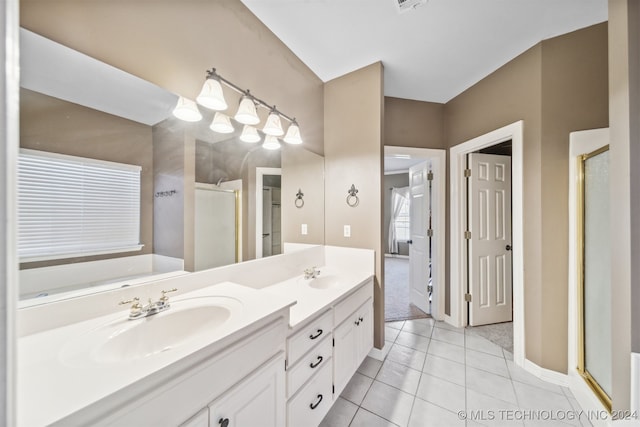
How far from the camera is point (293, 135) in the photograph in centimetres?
179

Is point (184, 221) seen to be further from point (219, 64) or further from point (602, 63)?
point (602, 63)

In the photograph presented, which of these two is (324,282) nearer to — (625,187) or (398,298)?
(625,187)

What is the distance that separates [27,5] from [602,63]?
3088mm

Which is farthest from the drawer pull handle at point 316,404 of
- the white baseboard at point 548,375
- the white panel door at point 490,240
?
the white panel door at point 490,240

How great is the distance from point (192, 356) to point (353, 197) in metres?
1.68

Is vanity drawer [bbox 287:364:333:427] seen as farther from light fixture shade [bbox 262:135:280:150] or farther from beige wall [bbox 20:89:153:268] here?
light fixture shade [bbox 262:135:280:150]

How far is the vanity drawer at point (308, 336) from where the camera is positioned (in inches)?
41.8

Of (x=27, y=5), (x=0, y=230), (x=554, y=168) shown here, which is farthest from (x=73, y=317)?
(x=554, y=168)

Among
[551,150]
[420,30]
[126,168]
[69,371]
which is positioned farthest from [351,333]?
[420,30]

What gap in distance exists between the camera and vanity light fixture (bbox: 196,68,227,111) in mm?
1181

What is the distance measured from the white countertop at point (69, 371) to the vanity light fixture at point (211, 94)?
107cm

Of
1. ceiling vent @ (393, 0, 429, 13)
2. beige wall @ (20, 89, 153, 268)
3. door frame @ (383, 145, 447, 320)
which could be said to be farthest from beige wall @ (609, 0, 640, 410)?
beige wall @ (20, 89, 153, 268)

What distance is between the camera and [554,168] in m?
1.72

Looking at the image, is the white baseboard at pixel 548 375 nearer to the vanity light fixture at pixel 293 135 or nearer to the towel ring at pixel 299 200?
the towel ring at pixel 299 200
